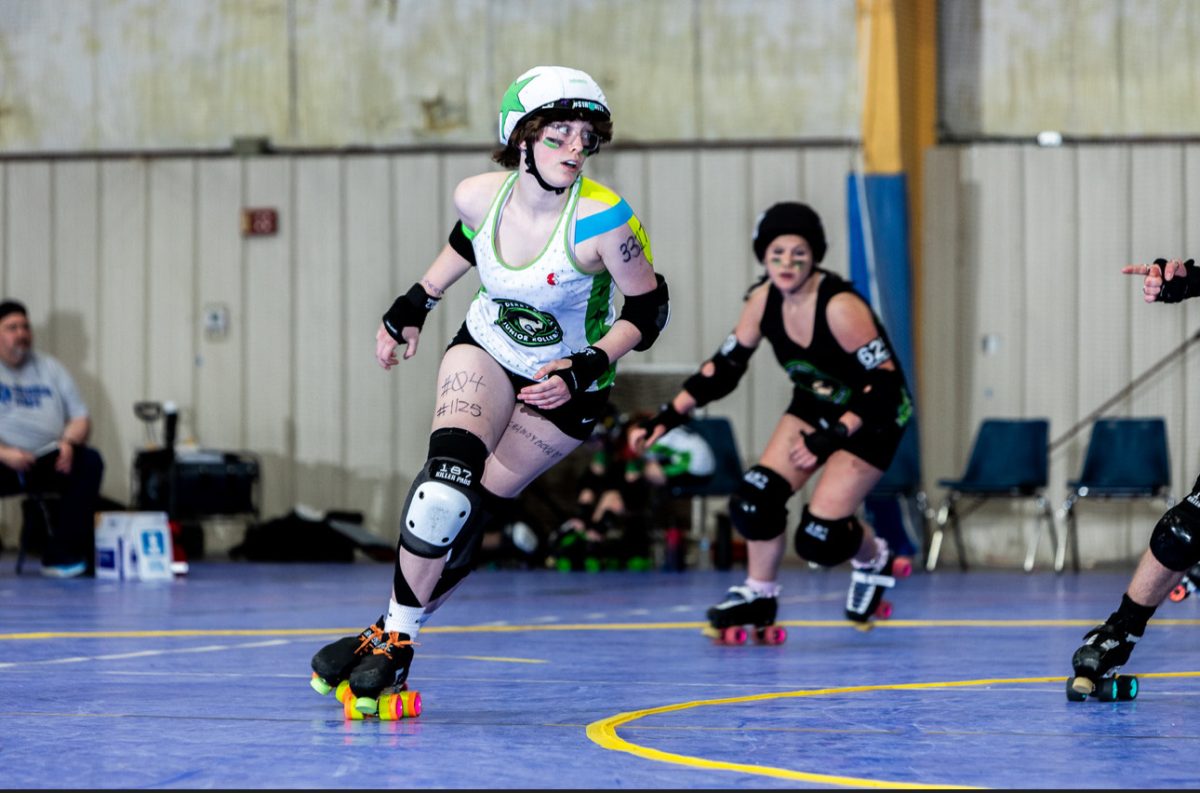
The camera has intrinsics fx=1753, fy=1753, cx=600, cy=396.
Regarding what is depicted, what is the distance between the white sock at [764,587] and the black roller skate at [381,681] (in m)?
2.47

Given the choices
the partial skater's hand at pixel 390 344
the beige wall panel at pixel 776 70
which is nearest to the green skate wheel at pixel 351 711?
the partial skater's hand at pixel 390 344

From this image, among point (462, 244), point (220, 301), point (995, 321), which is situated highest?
point (220, 301)

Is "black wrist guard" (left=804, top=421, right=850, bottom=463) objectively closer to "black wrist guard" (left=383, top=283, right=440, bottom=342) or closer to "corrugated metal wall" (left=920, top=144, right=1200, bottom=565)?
"black wrist guard" (left=383, top=283, right=440, bottom=342)

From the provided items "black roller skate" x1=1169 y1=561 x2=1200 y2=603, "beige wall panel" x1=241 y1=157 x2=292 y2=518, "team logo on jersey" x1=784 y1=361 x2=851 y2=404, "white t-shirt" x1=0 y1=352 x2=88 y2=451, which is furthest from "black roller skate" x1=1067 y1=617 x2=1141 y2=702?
"beige wall panel" x1=241 y1=157 x2=292 y2=518

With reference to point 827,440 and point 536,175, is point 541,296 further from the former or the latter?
point 827,440

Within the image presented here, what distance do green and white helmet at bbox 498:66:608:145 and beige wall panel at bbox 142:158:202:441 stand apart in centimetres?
944

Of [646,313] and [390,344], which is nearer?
[646,313]

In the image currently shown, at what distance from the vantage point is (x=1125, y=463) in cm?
1130

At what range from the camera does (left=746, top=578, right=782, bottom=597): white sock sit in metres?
6.36

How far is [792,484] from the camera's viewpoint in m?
6.47

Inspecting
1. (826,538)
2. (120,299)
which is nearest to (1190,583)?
(826,538)

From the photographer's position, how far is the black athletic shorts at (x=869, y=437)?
21.3ft

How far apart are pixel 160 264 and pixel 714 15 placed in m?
4.63

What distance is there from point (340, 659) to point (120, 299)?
10.0 metres
